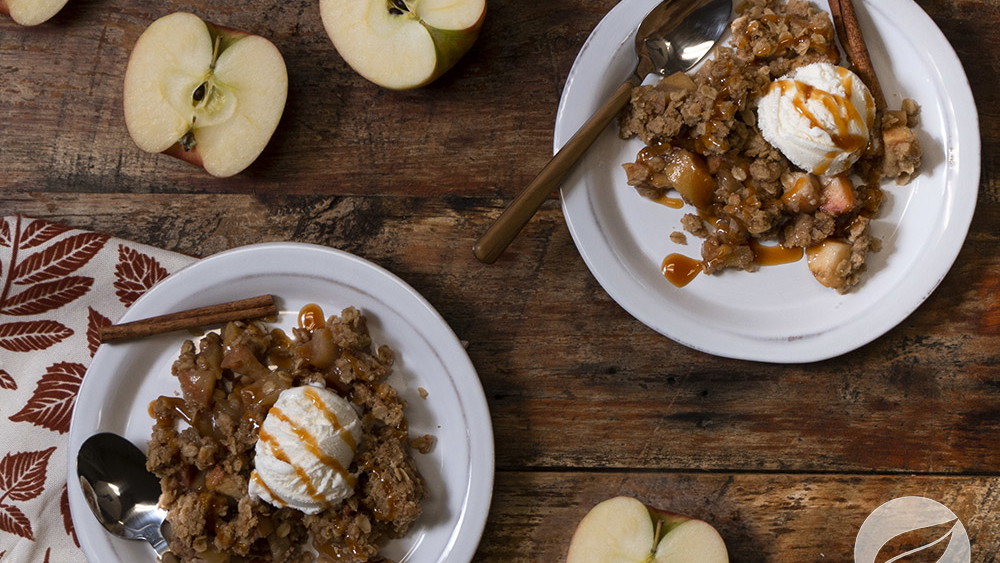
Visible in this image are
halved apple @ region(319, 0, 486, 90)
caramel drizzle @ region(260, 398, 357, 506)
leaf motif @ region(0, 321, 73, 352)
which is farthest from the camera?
leaf motif @ region(0, 321, 73, 352)

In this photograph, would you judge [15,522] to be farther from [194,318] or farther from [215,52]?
[215,52]

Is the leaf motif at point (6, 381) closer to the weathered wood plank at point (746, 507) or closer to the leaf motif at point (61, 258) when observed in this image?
the leaf motif at point (61, 258)

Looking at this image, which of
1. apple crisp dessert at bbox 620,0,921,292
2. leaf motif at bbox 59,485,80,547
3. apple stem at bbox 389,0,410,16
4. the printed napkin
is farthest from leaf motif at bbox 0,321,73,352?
apple crisp dessert at bbox 620,0,921,292

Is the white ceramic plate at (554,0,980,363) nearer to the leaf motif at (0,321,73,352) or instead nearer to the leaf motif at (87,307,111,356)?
the leaf motif at (87,307,111,356)

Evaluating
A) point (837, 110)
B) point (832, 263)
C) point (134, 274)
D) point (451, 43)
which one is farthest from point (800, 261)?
point (134, 274)

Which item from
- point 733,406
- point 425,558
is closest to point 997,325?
point 733,406

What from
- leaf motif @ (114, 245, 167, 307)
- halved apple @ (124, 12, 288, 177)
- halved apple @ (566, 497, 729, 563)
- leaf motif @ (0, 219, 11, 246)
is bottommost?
halved apple @ (566, 497, 729, 563)
